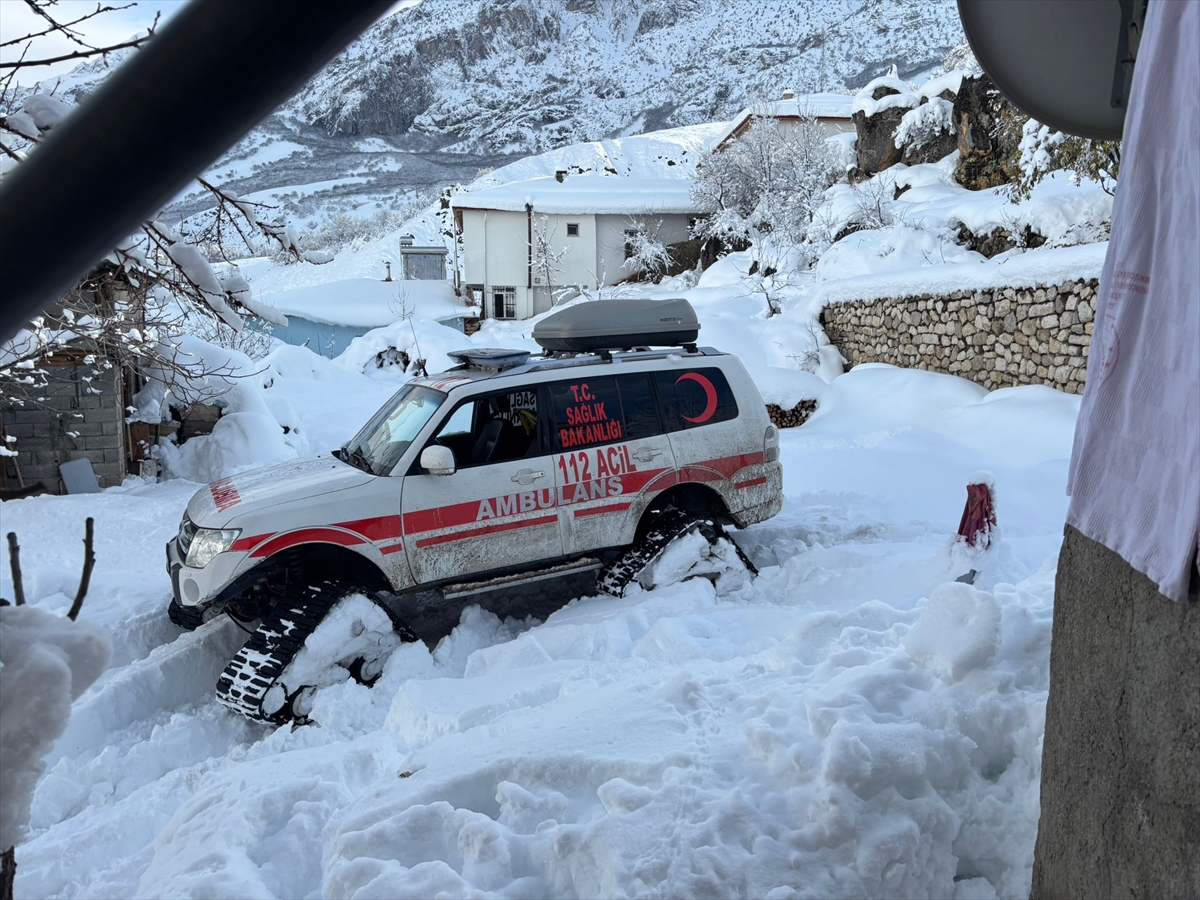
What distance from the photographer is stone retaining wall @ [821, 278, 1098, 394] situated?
1131cm

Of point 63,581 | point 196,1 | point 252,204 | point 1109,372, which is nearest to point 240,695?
point 252,204

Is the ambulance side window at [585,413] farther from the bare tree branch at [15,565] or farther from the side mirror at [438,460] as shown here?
the bare tree branch at [15,565]

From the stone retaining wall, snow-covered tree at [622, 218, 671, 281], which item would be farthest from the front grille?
snow-covered tree at [622, 218, 671, 281]

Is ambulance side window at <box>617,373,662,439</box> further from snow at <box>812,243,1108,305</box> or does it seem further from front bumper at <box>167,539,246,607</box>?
snow at <box>812,243,1108,305</box>

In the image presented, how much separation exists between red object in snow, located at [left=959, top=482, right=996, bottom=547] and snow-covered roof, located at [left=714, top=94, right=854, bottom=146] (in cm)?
3126

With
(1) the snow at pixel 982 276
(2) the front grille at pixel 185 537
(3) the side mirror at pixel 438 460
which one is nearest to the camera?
(2) the front grille at pixel 185 537

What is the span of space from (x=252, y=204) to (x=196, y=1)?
4.06 metres

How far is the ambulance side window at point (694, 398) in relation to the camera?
6.83m

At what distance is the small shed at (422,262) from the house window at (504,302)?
7.34 m

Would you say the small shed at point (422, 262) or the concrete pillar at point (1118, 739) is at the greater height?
the small shed at point (422, 262)

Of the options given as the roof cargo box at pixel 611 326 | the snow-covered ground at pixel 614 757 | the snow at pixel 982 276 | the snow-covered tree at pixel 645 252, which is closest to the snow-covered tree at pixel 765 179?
the snow-covered tree at pixel 645 252

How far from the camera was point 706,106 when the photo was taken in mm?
124500

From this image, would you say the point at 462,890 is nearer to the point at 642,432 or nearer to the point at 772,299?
the point at 642,432

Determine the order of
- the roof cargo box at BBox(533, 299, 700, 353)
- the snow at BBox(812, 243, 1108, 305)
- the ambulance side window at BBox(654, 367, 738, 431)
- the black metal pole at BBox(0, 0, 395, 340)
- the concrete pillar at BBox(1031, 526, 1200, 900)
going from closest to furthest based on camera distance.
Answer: the black metal pole at BBox(0, 0, 395, 340) < the concrete pillar at BBox(1031, 526, 1200, 900) < the ambulance side window at BBox(654, 367, 738, 431) < the roof cargo box at BBox(533, 299, 700, 353) < the snow at BBox(812, 243, 1108, 305)
